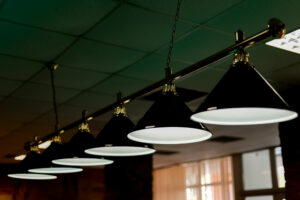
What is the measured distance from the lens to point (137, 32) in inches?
124

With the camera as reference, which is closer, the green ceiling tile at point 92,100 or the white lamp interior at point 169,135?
the white lamp interior at point 169,135

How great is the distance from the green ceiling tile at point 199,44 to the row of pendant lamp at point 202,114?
99 cm

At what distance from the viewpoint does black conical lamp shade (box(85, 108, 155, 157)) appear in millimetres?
2414

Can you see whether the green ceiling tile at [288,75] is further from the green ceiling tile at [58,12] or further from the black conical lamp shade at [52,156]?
the black conical lamp shade at [52,156]

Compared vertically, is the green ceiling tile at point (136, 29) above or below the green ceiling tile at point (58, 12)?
below

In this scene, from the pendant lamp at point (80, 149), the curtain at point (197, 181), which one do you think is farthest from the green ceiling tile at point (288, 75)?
the curtain at point (197, 181)

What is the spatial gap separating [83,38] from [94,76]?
0.91 meters

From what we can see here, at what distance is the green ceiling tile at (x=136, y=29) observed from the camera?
2.90 m

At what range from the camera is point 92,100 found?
5000 millimetres

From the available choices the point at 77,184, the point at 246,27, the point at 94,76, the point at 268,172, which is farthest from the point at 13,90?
the point at 77,184

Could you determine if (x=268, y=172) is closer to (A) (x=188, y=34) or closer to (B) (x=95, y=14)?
(A) (x=188, y=34)

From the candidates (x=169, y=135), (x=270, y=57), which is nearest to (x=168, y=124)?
(x=169, y=135)

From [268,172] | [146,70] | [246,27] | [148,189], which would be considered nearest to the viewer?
[246,27]

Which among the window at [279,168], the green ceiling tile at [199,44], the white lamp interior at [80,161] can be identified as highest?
the green ceiling tile at [199,44]
